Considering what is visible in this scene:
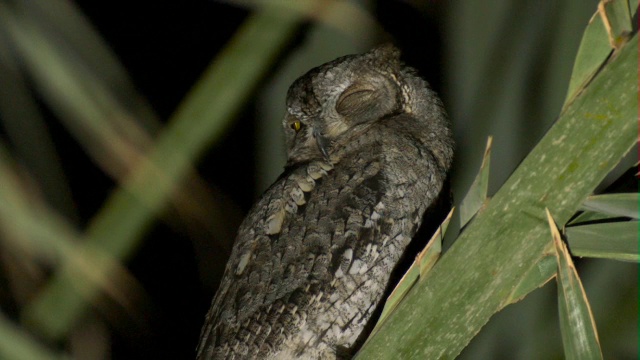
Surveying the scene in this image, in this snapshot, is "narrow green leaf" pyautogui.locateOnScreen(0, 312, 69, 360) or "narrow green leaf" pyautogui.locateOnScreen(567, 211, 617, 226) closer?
"narrow green leaf" pyautogui.locateOnScreen(0, 312, 69, 360)

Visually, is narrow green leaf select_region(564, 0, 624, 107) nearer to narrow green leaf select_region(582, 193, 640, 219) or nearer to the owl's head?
narrow green leaf select_region(582, 193, 640, 219)

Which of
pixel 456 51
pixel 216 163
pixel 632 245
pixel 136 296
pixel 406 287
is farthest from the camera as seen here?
→ pixel 216 163

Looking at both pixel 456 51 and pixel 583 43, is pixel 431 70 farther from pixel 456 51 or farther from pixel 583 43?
pixel 583 43

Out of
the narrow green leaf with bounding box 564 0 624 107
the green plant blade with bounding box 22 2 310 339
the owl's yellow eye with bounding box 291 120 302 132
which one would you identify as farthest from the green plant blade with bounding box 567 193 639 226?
the owl's yellow eye with bounding box 291 120 302 132

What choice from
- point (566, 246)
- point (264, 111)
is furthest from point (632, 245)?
point (264, 111)

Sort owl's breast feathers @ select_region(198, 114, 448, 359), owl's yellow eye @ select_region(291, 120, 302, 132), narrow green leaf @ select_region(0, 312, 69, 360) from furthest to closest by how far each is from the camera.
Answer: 1. owl's yellow eye @ select_region(291, 120, 302, 132)
2. owl's breast feathers @ select_region(198, 114, 448, 359)
3. narrow green leaf @ select_region(0, 312, 69, 360)

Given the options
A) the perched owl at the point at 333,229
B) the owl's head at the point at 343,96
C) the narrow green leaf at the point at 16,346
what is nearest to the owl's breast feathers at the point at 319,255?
the perched owl at the point at 333,229

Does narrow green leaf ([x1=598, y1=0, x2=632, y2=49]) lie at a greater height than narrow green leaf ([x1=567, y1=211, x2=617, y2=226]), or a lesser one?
greater
